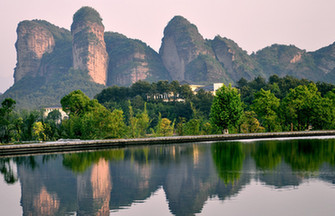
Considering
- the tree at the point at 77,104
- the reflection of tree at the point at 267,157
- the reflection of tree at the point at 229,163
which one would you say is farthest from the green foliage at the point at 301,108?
the tree at the point at 77,104

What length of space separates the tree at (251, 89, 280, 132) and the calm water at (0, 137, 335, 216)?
85.0 feet

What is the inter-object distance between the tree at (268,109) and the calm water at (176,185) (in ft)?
85.0

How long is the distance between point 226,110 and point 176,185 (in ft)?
126

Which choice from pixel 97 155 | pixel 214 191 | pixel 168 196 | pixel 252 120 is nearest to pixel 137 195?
pixel 168 196

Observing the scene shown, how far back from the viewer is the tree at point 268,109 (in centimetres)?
6591

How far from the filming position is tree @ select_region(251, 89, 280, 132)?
65.9m

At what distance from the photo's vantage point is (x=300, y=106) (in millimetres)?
66625

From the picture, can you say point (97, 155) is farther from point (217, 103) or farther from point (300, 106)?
point (300, 106)

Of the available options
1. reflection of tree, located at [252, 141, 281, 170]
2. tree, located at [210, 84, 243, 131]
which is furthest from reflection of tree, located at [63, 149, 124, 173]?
tree, located at [210, 84, 243, 131]

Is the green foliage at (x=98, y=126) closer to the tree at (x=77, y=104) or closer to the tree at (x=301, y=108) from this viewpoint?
the tree at (x=77, y=104)

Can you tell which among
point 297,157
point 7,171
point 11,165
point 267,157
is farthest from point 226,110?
point 7,171

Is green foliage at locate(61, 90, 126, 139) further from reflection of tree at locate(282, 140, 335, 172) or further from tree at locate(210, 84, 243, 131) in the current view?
reflection of tree at locate(282, 140, 335, 172)

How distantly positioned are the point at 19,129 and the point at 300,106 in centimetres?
4429

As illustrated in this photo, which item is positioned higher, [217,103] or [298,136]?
[217,103]
